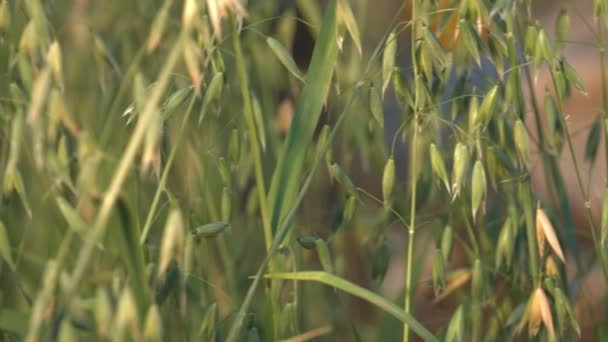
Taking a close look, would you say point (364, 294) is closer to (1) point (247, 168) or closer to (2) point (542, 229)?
(2) point (542, 229)

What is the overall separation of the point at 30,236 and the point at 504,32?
1.91 feet

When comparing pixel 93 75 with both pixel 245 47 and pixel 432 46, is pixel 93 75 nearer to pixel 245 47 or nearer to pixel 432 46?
pixel 245 47

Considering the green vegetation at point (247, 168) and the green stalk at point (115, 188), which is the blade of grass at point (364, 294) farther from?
the green stalk at point (115, 188)

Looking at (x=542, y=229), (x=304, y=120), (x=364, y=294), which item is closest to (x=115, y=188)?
(x=364, y=294)

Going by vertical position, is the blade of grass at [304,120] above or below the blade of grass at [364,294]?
above

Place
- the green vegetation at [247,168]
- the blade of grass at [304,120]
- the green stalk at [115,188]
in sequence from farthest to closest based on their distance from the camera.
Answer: the blade of grass at [304,120] → the green vegetation at [247,168] → the green stalk at [115,188]

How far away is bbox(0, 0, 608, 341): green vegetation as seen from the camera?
3.08 ft

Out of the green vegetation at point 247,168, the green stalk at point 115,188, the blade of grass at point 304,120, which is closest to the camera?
the green stalk at point 115,188

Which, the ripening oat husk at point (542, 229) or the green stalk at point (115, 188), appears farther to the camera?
the ripening oat husk at point (542, 229)

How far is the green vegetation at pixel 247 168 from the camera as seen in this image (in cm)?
94

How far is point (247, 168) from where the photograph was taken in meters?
1.30

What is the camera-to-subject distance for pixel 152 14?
4.31 ft

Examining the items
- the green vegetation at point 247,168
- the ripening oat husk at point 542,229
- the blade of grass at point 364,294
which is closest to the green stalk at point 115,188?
the green vegetation at point 247,168

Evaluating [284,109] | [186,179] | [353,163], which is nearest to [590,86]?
[353,163]
